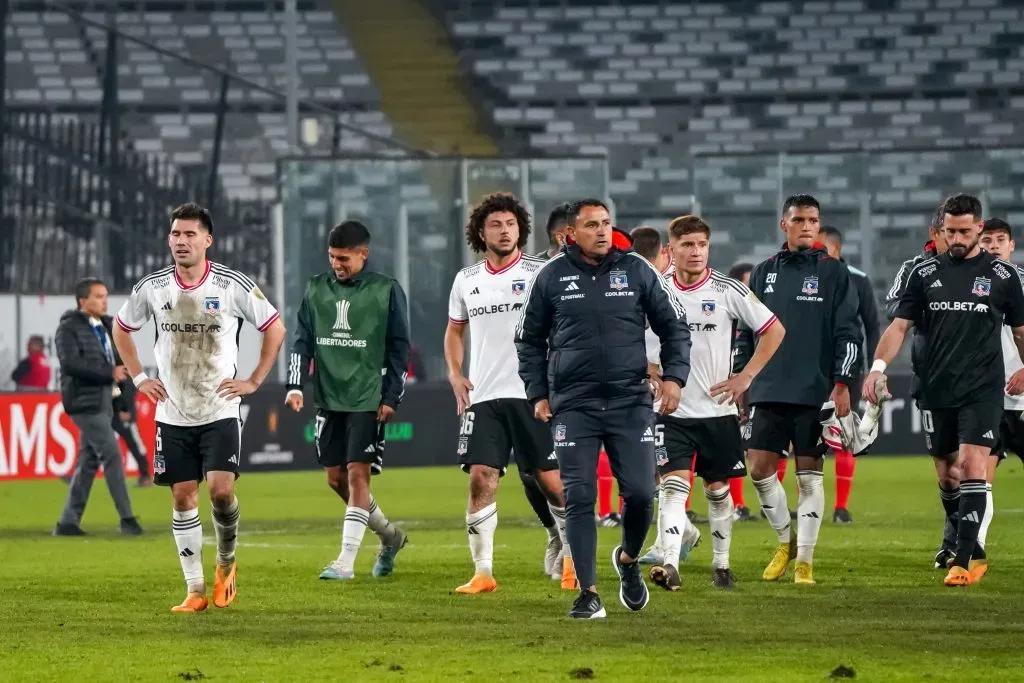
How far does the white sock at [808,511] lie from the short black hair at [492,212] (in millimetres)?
2027

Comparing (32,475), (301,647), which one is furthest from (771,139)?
(301,647)

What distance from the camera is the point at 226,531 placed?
929 cm

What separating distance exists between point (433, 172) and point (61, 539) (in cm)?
1124

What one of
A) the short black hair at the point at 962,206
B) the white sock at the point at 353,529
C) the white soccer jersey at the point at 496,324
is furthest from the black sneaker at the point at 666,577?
the short black hair at the point at 962,206

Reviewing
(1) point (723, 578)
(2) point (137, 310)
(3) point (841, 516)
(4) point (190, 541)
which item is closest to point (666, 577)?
(1) point (723, 578)

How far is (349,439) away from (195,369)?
1.68 meters

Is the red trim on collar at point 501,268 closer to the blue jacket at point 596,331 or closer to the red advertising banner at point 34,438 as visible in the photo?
the blue jacket at point 596,331

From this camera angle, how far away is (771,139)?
35531 mm

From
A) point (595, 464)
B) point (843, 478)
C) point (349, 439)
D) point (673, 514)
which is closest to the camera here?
point (595, 464)

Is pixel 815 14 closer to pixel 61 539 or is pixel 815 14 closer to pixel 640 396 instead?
pixel 61 539

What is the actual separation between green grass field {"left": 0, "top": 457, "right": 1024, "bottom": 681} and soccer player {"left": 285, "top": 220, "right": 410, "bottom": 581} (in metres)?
0.62

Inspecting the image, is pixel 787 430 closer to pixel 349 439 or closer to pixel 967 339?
pixel 967 339

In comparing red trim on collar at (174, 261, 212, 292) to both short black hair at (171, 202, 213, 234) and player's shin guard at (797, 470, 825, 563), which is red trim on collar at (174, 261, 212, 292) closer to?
short black hair at (171, 202, 213, 234)

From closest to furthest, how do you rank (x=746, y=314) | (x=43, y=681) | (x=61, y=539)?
(x=43, y=681)
(x=746, y=314)
(x=61, y=539)
